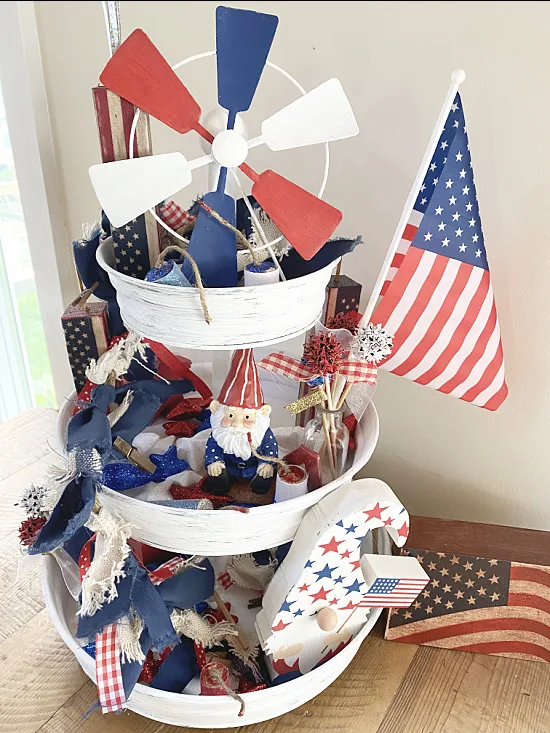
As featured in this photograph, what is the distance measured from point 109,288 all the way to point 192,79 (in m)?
0.38

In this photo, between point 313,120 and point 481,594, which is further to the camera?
point 481,594

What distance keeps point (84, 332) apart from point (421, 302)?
0.39 m

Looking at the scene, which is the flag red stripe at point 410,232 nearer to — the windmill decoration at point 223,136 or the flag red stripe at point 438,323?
the flag red stripe at point 438,323

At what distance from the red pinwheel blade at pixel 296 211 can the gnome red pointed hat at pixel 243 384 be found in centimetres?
14

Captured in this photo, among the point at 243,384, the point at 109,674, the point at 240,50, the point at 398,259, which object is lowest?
the point at 109,674

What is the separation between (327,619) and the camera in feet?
2.15

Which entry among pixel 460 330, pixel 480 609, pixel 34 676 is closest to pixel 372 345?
pixel 460 330

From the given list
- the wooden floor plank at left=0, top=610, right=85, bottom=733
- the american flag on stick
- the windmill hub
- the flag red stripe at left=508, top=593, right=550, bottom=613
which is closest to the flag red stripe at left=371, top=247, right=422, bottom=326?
the american flag on stick

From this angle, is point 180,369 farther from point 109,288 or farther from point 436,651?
point 436,651

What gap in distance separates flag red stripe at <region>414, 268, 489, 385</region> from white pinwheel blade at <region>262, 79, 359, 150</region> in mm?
247

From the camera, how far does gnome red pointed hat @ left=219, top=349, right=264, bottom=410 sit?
0.66 metres

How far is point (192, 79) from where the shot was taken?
0.91 m

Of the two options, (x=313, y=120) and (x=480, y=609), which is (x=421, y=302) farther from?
(x=480, y=609)

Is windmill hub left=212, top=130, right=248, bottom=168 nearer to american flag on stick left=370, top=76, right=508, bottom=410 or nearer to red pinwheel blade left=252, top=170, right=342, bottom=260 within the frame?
red pinwheel blade left=252, top=170, right=342, bottom=260
